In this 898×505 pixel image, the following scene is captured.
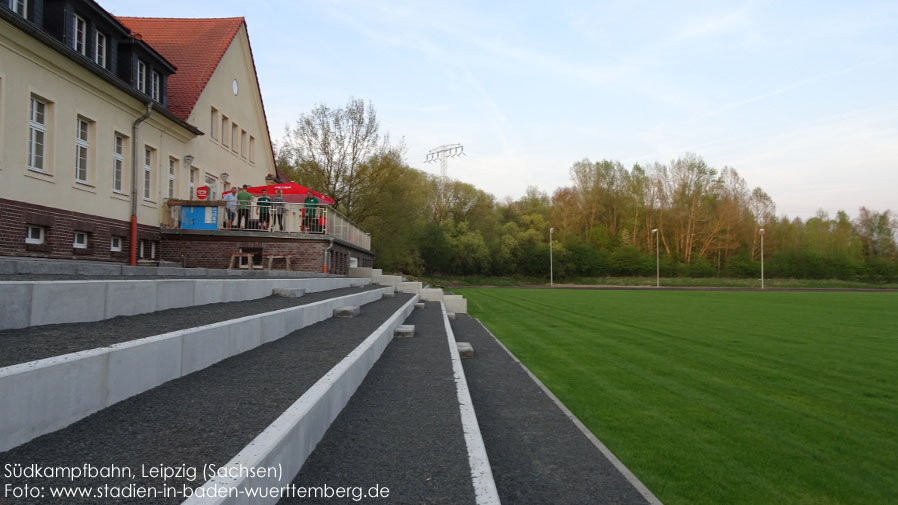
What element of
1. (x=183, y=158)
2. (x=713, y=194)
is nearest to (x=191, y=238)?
(x=183, y=158)

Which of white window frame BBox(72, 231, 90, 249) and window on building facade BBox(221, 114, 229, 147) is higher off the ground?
window on building facade BBox(221, 114, 229, 147)

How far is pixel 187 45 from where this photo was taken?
23156mm

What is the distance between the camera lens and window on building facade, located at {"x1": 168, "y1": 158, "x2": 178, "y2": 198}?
18656 millimetres

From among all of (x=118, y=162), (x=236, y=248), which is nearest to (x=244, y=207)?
(x=236, y=248)

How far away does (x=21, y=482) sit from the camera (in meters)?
2.34

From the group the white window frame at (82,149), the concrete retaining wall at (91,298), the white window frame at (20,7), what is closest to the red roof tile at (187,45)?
the white window frame at (82,149)

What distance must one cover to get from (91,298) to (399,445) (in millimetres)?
3071

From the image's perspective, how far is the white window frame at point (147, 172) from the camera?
16959 mm

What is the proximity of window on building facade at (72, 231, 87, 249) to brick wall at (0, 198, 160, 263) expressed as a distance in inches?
3.9

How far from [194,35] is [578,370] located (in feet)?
74.8

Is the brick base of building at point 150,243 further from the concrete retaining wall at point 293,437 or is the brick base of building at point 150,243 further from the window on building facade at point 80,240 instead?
the concrete retaining wall at point 293,437

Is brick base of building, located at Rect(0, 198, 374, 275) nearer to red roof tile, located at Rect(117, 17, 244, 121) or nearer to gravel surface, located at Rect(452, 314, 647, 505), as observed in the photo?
red roof tile, located at Rect(117, 17, 244, 121)

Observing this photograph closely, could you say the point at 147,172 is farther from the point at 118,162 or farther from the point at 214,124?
the point at 214,124

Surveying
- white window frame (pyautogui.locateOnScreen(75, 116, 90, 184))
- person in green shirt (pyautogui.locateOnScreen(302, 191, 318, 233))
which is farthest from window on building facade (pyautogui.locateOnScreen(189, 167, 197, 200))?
white window frame (pyautogui.locateOnScreen(75, 116, 90, 184))
